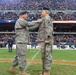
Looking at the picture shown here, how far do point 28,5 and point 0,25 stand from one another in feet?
21.6

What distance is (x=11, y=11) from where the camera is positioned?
170 ft

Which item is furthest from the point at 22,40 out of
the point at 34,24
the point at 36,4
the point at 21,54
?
the point at 36,4

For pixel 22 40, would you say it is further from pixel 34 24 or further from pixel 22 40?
pixel 34 24

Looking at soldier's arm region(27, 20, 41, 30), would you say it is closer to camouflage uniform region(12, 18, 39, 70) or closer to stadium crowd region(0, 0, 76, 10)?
camouflage uniform region(12, 18, 39, 70)

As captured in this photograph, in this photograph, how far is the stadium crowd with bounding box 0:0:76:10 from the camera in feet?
173

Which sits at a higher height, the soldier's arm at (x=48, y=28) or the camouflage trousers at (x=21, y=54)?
the soldier's arm at (x=48, y=28)

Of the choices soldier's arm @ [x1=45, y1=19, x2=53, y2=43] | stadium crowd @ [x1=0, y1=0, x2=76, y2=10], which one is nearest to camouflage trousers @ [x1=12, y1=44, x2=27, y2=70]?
soldier's arm @ [x1=45, y1=19, x2=53, y2=43]

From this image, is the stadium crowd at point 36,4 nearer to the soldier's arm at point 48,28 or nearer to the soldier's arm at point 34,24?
the soldier's arm at point 34,24

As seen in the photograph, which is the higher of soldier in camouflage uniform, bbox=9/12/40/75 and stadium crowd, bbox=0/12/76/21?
stadium crowd, bbox=0/12/76/21

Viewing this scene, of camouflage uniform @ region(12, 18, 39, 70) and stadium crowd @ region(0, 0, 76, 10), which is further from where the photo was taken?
stadium crowd @ region(0, 0, 76, 10)

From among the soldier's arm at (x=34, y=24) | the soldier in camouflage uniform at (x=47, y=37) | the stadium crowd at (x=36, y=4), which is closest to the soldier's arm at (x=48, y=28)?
the soldier in camouflage uniform at (x=47, y=37)

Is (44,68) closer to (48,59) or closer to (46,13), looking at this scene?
(48,59)

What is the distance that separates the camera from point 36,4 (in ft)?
176

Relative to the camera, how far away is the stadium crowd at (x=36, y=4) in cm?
5262
